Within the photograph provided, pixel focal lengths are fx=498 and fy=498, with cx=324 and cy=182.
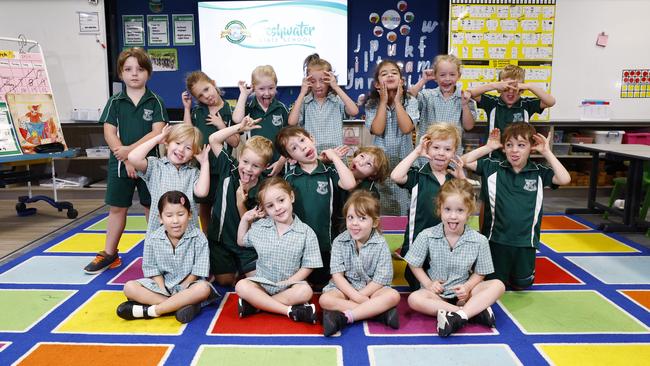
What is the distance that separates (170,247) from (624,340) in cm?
191

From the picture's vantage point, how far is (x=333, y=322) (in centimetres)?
196

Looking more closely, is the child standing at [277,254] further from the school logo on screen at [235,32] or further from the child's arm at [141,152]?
the school logo on screen at [235,32]

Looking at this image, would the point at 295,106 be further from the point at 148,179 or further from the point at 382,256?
the point at 382,256

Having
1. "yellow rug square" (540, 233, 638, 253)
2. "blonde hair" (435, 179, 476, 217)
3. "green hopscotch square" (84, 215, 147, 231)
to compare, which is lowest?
"green hopscotch square" (84, 215, 147, 231)

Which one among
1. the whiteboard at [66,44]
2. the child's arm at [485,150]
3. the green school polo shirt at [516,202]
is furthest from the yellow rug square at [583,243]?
the whiteboard at [66,44]

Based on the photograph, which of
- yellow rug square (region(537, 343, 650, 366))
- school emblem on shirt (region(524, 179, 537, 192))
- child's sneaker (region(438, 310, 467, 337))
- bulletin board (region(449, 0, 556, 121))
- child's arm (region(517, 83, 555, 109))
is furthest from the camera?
bulletin board (region(449, 0, 556, 121))

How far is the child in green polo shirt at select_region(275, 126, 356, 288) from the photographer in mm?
2424

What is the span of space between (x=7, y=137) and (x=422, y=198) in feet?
11.0

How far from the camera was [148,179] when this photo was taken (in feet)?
8.30

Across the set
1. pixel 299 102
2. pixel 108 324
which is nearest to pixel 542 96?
pixel 299 102

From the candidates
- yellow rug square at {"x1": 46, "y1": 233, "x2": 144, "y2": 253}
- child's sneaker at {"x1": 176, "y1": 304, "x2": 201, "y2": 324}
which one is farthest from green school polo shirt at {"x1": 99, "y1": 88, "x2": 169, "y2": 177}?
child's sneaker at {"x1": 176, "y1": 304, "x2": 201, "y2": 324}

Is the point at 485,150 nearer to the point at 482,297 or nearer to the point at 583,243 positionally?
the point at 482,297

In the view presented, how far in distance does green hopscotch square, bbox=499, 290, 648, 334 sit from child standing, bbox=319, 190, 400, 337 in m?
0.58

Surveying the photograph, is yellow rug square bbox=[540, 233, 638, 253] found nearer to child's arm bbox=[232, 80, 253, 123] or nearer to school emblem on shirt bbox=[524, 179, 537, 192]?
school emblem on shirt bbox=[524, 179, 537, 192]
